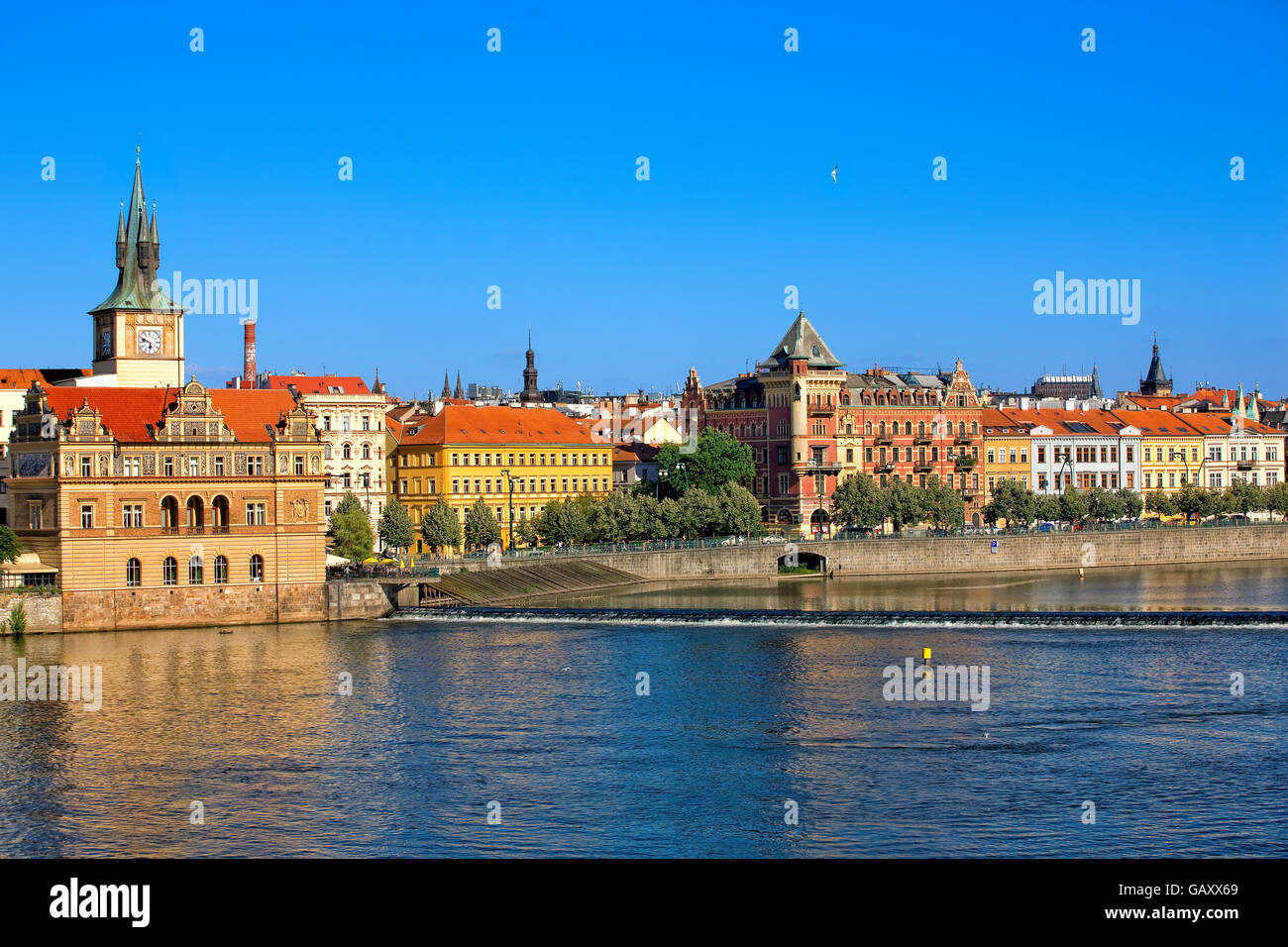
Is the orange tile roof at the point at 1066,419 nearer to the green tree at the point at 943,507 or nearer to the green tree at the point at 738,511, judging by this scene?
the green tree at the point at 943,507

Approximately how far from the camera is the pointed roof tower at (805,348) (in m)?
121

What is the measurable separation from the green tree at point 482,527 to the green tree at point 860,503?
89.9ft

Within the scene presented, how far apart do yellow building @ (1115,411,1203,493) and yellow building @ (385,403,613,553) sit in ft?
159

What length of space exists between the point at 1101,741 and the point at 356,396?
2901 inches

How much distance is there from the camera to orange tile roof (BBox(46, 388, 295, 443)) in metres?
69.2

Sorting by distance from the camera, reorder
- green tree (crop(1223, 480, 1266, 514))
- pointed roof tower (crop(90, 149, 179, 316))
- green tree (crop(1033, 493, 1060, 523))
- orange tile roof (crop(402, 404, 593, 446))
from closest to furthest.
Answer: pointed roof tower (crop(90, 149, 179, 316)) < orange tile roof (crop(402, 404, 593, 446)) < green tree (crop(1033, 493, 1060, 523)) < green tree (crop(1223, 480, 1266, 514))

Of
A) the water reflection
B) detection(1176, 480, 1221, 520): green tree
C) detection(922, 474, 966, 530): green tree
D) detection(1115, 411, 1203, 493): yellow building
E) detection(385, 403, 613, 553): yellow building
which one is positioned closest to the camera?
the water reflection

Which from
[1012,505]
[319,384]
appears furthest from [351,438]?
[1012,505]

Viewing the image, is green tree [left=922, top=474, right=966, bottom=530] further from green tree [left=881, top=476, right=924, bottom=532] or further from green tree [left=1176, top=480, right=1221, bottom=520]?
green tree [left=1176, top=480, right=1221, bottom=520]

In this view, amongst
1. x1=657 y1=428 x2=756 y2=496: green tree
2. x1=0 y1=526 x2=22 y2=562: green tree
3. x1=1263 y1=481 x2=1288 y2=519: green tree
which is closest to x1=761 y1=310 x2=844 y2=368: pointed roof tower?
x1=657 y1=428 x2=756 y2=496: green tree

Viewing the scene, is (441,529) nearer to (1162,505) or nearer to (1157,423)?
(1162,505)
